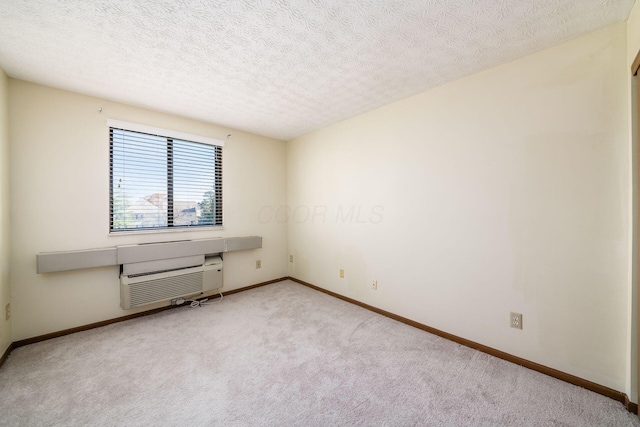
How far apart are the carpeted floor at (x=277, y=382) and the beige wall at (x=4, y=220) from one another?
27 centimetres

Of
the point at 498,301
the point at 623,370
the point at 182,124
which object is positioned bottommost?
the point at 623,370

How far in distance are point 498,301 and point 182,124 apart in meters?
4.10

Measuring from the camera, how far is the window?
9.30 ft

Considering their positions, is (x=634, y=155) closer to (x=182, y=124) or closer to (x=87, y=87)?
(x=182, y=124)

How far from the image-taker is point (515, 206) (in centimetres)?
203

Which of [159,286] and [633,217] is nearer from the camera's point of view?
[633,217]

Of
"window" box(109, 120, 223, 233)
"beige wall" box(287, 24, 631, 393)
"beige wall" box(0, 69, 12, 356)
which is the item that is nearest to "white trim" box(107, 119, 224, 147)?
"window" box(109, 120, 223, 233)

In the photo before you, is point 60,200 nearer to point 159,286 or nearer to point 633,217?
point 159,286

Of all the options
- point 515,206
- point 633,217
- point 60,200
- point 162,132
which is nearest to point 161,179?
point 162,132

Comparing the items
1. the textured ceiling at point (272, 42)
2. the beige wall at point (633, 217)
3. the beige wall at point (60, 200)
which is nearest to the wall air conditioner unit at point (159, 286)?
the beige wall at point (60, 200)

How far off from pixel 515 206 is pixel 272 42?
2.33 metres

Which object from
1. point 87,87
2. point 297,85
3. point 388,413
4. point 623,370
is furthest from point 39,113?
point 623,370

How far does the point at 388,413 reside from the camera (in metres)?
1.53

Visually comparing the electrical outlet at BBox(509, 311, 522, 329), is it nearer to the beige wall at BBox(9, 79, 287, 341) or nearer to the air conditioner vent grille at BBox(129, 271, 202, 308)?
the air conditioner vent grille at BBox(129, 271, 202, 308)
